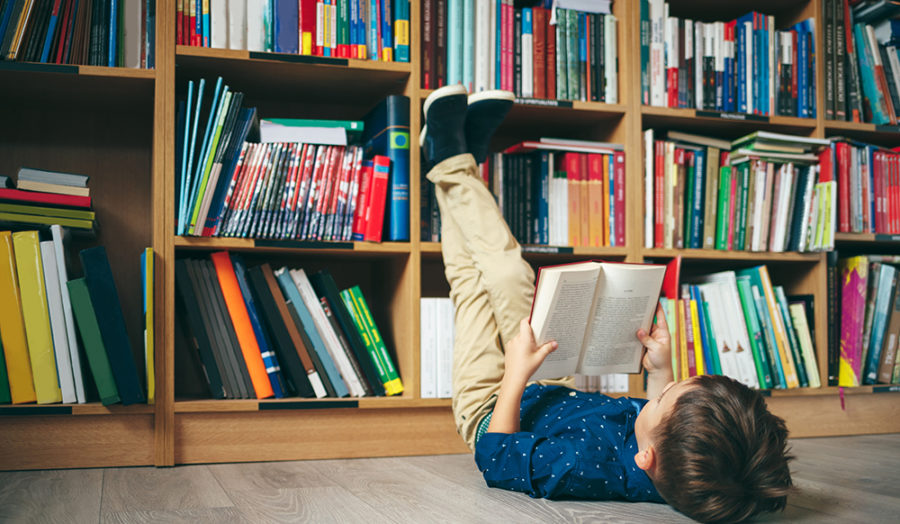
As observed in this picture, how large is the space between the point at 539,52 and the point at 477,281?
2.39ft

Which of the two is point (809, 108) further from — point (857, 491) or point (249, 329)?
point (249, 329)

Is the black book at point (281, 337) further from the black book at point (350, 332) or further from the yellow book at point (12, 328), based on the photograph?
the yellow book at point (12, 328)

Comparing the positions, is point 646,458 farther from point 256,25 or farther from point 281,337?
point 256,25

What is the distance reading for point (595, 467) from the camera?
1230mm

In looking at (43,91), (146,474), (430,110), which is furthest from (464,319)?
(43,91)

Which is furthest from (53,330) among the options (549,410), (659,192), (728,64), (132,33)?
(728,64)

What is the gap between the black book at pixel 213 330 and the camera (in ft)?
5.74

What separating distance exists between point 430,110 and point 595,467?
936mm

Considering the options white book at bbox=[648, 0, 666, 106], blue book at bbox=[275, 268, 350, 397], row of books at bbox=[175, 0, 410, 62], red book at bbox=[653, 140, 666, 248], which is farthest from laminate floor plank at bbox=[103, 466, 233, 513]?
white book at bbox=[648, 0, 666, 106]

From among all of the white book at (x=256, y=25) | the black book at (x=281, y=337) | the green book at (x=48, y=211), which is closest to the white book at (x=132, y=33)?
the white book at (x=256, y=25)

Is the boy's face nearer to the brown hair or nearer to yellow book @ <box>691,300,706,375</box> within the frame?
the brown hair

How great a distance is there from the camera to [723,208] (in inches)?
83.6

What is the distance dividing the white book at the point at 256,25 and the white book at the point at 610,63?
0.97 metres

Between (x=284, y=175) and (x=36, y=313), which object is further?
(x=284, y=175)
